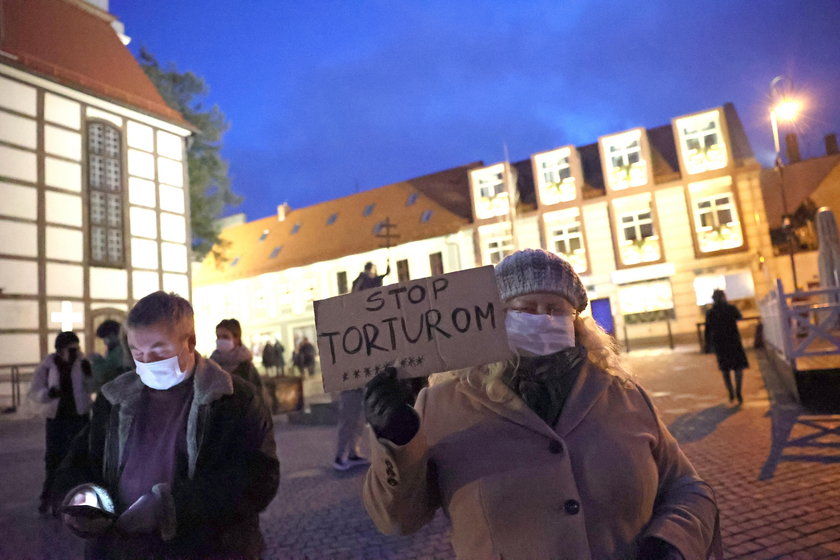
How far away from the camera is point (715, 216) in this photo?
1023 inches

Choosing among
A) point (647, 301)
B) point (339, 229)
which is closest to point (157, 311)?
point (647, 301)

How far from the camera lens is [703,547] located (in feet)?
5.62

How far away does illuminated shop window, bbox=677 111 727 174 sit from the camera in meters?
26.1

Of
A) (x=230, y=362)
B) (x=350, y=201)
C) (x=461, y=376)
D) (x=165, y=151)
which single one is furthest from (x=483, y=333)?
(x=350, y=201)

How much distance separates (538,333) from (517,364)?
0.13m

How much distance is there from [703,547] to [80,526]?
190 centimetres

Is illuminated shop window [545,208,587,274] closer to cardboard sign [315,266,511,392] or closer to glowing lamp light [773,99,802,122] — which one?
glowing lamp light [773,99,802,122]

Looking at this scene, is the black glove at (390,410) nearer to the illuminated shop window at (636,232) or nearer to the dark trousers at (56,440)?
the dark trousers at (56,440)

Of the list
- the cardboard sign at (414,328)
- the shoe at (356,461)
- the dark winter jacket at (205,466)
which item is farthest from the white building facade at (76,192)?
the cardboard sign at (414,328)

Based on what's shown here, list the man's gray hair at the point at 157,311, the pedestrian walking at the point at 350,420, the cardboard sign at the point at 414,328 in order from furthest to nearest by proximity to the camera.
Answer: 1. the pedestrian walking at the point at 350,420
2. the man's gray hair at the point at 157,311
3. the cardboard sign at the point at 414,328

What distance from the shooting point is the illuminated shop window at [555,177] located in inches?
1133

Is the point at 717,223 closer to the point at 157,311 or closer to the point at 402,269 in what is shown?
the point at 402,269

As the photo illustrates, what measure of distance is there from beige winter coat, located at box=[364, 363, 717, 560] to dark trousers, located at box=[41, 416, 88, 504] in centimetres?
526

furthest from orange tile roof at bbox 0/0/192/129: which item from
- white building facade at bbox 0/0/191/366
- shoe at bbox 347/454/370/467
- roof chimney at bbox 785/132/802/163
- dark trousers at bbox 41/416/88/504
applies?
roof chimney at bbox 785/132/802/163
